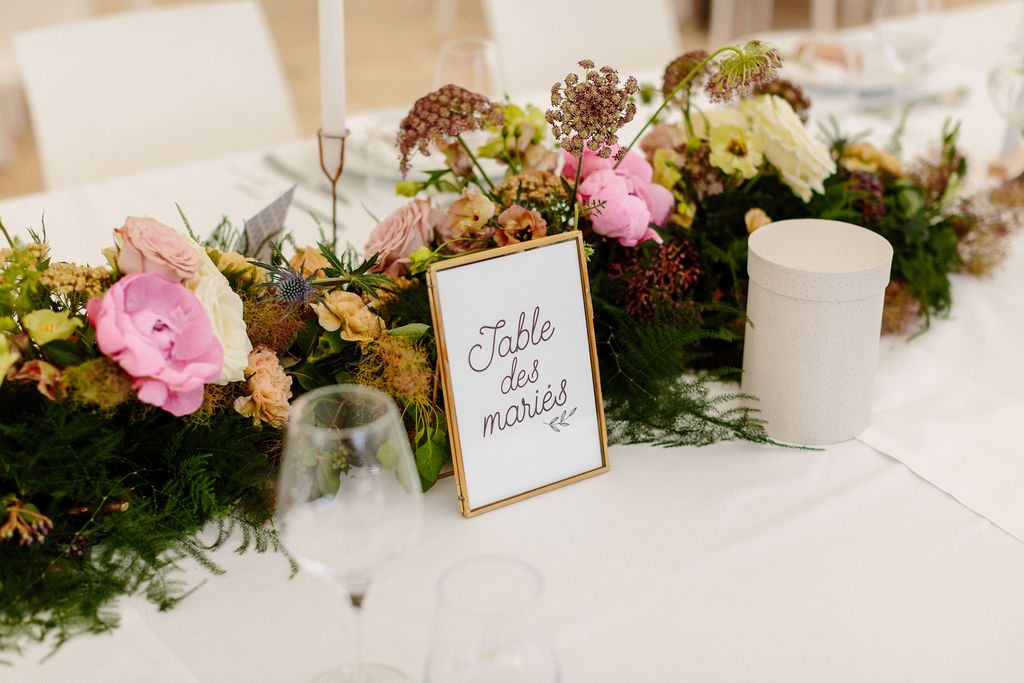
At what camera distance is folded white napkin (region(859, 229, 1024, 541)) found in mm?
893

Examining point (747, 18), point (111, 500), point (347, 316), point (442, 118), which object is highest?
point (442, 118)

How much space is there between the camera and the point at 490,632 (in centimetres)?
49

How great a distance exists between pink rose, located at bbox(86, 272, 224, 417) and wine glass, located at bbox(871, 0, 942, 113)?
1339 mm

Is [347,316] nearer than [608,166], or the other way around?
[347,316]

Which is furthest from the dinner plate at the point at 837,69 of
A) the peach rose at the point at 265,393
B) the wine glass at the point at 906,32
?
the peach rose at the point at 265,393

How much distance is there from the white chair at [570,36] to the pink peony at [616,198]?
107 cm

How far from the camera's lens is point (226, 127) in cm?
175

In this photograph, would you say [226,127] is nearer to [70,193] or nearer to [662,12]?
[70,193]

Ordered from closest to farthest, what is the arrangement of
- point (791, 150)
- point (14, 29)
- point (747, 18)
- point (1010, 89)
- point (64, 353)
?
point (64, 353) → point (791, 150) → point (1010, 89) → point (14, 29) → point (747, 18)

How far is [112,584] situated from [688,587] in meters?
0.44

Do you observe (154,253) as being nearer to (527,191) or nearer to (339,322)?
(339,322)

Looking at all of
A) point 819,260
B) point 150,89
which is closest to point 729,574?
point 819,260

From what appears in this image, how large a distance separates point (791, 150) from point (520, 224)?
14.7 inches

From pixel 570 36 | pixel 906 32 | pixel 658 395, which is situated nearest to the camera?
→ pixel 658 395
